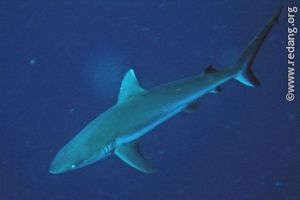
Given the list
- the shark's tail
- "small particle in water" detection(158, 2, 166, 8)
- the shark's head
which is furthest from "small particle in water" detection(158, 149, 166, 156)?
"small particle in water" detection(158, 2, 166, 8)

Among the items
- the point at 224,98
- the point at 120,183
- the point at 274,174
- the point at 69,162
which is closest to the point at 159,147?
the point at 120,183

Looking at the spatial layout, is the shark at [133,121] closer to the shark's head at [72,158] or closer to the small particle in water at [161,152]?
the shark's head at [72,158]

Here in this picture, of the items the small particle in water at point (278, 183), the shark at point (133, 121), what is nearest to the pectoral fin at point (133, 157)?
the shark at point (133, 121)

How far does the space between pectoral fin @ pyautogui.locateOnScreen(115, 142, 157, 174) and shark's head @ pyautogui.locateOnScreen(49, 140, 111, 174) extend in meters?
0.34

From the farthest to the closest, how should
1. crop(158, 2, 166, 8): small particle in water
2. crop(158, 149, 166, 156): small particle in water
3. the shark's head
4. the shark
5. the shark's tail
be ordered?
crop(158, 2, 166, 8): small particle in water
crop(158, 149, 166, 156): small particle in water
the shark's tail
the shark
the shark's head

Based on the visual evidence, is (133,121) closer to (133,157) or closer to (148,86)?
(133,157)

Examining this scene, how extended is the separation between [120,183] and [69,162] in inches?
172

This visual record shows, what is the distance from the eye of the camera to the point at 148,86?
9.06 m

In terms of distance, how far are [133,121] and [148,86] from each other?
14.0 ft

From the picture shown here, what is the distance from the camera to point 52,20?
34.0 feet

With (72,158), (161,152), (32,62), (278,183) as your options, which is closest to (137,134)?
(72,158)

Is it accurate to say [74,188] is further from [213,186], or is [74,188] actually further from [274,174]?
[274,174]

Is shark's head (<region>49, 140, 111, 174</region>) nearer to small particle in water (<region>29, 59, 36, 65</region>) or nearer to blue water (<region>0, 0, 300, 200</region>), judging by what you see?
blue water (<region>0, 0, 300, 200</region>)

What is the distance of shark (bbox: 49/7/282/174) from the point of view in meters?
4.59
